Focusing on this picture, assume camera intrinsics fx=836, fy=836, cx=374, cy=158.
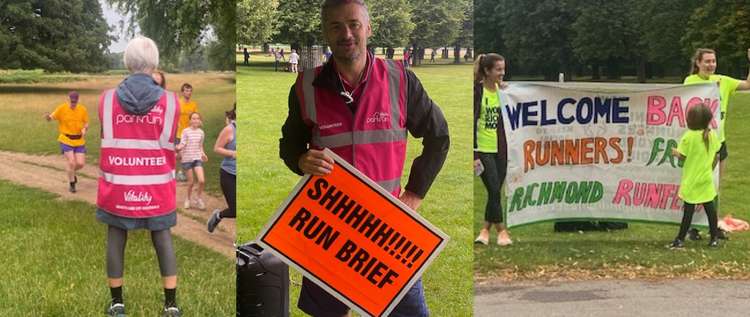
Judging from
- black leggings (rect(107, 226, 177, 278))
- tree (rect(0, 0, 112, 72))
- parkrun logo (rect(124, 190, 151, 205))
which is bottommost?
black leggings (rect(107, 226, 177, 278))

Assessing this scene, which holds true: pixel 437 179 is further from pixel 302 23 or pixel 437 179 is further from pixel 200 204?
pixel 200 204

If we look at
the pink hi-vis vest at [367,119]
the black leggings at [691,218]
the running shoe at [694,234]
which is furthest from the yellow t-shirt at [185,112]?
the running shoe at [694,234]

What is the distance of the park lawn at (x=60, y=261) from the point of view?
11.8 feet

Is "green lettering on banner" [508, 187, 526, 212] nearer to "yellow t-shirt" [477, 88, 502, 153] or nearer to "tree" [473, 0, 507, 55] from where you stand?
"yellow t-shirt" [477, 88, 502, 153]

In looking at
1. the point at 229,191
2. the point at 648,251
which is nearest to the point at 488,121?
the point at 229,191

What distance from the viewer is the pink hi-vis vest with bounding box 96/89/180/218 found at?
11.5ft

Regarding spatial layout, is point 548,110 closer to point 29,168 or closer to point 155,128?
point 155,128

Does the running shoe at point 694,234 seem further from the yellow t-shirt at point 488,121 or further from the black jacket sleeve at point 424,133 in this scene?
the black jacket sleeve at point 424,133

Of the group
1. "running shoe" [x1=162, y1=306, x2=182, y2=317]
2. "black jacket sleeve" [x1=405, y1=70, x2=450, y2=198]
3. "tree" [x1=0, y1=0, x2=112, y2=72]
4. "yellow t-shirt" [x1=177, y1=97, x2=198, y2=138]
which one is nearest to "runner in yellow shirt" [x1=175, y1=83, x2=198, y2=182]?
"yellow t-shirt" [x1=177, y1=97, x2=198, y2=138]

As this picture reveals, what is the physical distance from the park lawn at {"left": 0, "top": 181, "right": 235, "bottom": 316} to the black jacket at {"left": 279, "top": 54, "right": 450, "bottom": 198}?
32.6 inches

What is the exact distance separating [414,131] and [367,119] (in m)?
0.23

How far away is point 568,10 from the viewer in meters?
4.66

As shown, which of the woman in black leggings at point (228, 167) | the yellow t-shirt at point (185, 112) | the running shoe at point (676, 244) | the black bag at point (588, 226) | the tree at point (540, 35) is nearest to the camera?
the yellow t-shirt at point (185, 112)

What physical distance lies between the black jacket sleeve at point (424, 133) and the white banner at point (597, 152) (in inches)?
43.0
